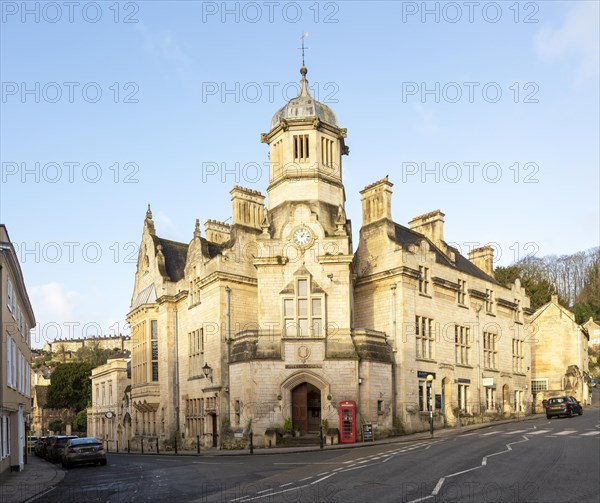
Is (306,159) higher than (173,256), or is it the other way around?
(306,159)

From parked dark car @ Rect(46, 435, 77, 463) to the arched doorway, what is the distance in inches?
434

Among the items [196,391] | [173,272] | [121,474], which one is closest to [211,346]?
[196,391]

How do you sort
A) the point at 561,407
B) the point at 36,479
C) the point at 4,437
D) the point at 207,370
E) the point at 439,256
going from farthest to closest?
the point at 439,256
the point at 561,407
the point at 207,370
the point at 4,437
the point at 36,479

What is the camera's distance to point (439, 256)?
45906 millimetres

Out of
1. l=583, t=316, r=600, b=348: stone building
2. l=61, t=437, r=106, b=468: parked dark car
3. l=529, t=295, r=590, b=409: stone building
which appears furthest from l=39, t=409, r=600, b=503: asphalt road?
l=583, t=316, r=600, b=348: stone building

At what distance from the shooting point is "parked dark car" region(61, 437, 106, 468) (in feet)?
94.3

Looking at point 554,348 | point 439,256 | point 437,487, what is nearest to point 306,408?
point 439,256

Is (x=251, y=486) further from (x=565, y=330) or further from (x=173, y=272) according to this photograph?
(x=565, y=330)

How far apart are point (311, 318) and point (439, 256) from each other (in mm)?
13014

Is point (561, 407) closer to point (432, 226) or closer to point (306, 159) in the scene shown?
point (432, 226)

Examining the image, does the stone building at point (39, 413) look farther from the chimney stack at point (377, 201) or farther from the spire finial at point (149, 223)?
the chimney stack at point (377, 201)

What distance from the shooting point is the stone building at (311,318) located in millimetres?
35719

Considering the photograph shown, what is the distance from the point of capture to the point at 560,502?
43.6 feet

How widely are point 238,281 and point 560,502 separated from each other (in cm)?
2894
